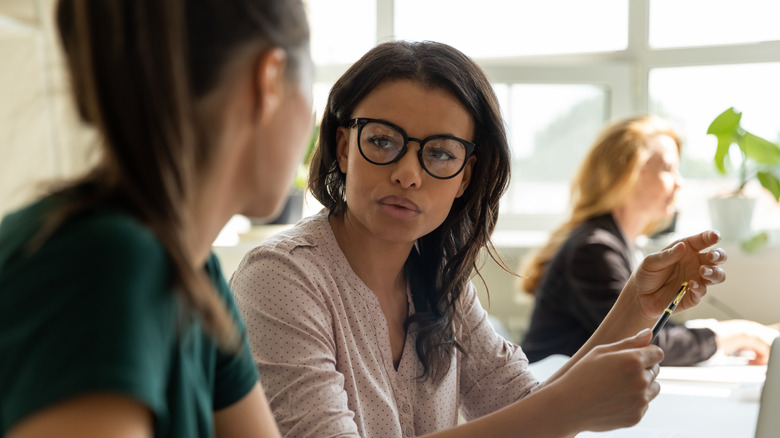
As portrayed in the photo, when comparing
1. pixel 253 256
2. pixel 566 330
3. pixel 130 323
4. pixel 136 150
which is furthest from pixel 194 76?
pixel 566 330

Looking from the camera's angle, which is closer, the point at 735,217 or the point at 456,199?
the point at 456,199

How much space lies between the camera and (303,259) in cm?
117

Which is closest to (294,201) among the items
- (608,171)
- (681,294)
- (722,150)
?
(608,171)

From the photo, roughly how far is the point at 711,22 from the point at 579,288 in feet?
5.10

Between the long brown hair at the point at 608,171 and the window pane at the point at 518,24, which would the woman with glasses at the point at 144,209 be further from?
the window pane at the point at 518,24

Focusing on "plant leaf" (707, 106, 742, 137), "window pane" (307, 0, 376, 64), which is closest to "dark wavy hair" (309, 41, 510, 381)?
"plant leaf" (707, 106, 742, 137)

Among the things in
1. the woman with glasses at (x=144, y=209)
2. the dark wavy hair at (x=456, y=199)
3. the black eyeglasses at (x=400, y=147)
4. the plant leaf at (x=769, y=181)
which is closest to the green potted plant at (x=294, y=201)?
the plant leaf at (x=769, y=181)

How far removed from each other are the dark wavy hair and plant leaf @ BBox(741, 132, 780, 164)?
5.19 feet

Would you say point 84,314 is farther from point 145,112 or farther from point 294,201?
point 294,201

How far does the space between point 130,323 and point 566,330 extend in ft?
6.50

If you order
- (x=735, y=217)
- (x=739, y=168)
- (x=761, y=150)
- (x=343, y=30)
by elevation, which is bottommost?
(x=735, y=217)

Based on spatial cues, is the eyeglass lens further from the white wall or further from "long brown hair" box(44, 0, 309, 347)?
the white wall

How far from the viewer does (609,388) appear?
984 millimetres

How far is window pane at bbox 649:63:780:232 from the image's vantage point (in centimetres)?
307
